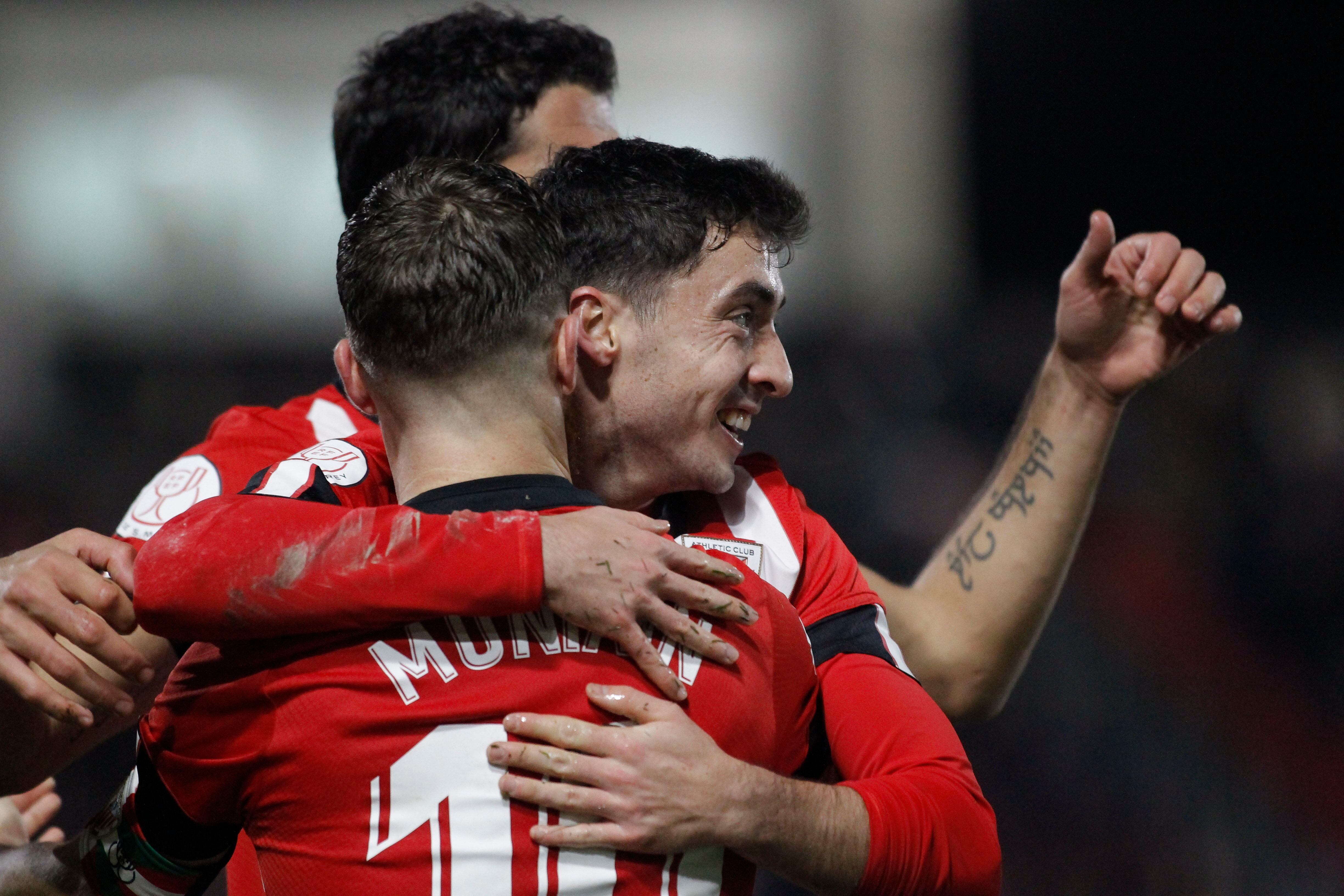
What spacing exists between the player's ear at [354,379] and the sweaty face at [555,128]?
92 cm

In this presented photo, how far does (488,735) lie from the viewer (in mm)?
1287

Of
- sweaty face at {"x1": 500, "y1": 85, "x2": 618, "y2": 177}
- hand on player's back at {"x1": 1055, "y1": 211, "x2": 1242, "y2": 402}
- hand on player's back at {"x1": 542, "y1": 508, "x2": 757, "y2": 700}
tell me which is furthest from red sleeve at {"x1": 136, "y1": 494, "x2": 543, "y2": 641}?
hand on player's back at {"x1": 1055, "y1": 211, "x2": 1242, "y2": 402}

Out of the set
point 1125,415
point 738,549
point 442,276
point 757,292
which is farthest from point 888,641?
point 1125,415

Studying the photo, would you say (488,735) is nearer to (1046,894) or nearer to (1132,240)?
(1132,240)

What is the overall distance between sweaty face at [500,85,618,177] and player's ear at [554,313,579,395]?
933 mm

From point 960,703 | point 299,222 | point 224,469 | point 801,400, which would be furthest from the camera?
point 299,222

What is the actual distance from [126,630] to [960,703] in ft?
5.62

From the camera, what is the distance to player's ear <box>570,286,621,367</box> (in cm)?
175

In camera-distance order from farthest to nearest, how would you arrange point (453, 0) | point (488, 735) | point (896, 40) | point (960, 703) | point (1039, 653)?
point (896, 40) → point (453, 0) → point (1039, 653) → point (960, 703) → point (488, 735)

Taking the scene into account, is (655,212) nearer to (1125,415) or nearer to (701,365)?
(701,365)

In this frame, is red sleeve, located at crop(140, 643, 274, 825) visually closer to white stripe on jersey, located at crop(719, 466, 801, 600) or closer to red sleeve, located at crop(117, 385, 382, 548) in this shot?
red sleeve, located at crop(117, 385, 382, 548)

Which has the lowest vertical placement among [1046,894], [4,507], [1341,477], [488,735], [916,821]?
[1046,894]

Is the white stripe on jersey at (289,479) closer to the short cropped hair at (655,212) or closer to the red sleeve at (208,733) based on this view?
the red sleeve at (208,733)

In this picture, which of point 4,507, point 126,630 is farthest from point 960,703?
point 4,507
